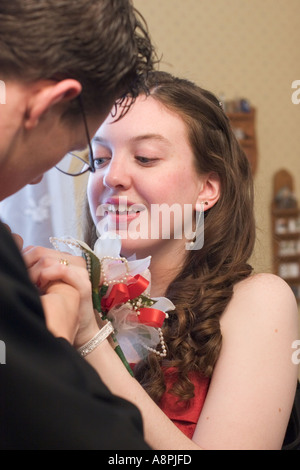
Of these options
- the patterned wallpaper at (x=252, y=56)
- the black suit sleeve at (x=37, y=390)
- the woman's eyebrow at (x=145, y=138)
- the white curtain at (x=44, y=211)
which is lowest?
the black suit sleeve at (x=37, y=390)

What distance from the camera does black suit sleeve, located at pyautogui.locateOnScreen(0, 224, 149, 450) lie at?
0.66 m

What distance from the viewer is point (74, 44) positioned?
84 centimetres

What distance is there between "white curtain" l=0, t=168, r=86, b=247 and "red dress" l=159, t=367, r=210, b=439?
82 cm

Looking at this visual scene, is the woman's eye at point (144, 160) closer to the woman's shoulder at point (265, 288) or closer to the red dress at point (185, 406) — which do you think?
the woman's shoulder at point (265, 288)

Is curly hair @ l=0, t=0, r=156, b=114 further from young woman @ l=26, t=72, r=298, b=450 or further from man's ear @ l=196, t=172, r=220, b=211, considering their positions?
man's ear @ l=196, t=172, r=220, b=211

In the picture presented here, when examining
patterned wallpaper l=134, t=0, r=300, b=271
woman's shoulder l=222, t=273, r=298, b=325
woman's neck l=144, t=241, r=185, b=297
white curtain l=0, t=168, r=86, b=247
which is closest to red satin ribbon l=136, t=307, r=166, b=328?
woman's shoulder l=222, t=273, r=298, b=325

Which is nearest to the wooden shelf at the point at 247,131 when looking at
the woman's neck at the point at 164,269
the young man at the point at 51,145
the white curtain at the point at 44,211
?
the white curtain at the point at 44,211

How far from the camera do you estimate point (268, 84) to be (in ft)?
10.8

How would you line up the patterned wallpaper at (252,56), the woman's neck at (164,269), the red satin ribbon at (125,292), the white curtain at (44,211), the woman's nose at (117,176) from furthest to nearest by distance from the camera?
the patterned wallpaper at (252,56), the white curtain at (44,211), the woman's neck at (164,269), the woman's nose at (117,176), the red satin ribbon at (125,292)

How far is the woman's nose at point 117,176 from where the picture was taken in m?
1.42

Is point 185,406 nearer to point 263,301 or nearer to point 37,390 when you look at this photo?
point 263,301

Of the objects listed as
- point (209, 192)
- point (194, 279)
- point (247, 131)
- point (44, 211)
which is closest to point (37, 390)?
point (194, 279)
